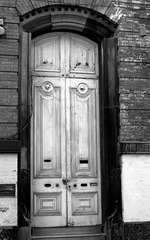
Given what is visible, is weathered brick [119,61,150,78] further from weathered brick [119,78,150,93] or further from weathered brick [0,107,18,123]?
weathered brick [0,107,18,123]

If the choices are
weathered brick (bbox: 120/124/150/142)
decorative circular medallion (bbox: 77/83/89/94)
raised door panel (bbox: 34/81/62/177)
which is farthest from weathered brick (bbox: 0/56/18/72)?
weathered brick (bbox: 120/124/150/142)

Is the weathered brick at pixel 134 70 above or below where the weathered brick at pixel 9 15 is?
below

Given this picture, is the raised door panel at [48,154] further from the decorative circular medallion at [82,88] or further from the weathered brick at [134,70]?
the weathered brick at [134,70]

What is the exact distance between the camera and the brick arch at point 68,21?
745 cm

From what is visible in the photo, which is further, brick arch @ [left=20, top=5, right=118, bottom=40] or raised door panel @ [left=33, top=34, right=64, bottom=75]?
raised door panel @ [left=33, top=34, right=64, bottom=75]

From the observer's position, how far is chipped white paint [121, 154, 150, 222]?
7156 millimetres

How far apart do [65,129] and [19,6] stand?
256cm

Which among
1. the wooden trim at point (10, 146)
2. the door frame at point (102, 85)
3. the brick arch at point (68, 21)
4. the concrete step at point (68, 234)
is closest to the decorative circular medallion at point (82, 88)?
the door frame at point (102, 85)

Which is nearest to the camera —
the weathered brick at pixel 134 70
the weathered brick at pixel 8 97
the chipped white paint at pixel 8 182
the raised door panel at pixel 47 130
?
the chipped white paint at pixel 8 182

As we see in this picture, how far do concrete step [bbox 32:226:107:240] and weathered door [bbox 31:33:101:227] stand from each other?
0.38 ft

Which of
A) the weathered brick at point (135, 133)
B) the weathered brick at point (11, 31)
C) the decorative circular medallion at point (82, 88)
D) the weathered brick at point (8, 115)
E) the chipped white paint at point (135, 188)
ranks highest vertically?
the weathered brick at point (11, 31)

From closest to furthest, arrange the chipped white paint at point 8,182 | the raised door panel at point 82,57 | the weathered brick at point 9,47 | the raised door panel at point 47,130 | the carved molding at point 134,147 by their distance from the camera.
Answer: the chipped white paint at point 8,182 → the weathered brick at point 9,47 → the carved molding at point 134,147 → the raised door panel at point 47,130 → the raised door panel at point 82,57

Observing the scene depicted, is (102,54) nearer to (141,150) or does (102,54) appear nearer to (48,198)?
(141,150)

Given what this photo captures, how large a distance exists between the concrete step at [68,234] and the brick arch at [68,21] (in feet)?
12.7
